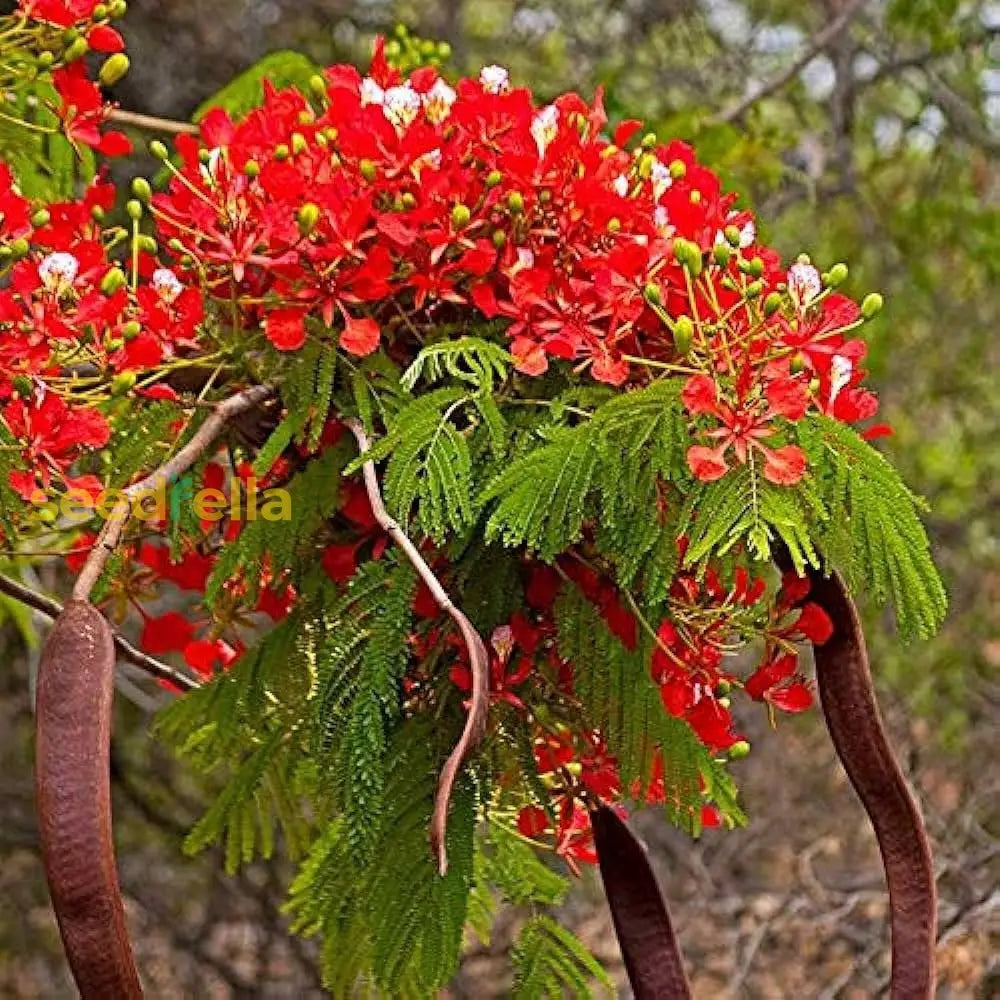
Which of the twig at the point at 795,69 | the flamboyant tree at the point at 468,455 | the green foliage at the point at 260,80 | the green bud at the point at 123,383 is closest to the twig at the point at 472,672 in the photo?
the flamboyant tree at the point at 468,455

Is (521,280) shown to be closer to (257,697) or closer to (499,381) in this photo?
(499,381)

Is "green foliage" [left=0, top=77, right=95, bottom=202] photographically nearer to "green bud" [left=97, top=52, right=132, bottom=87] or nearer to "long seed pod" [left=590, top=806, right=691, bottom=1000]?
"green bud" [left=97, top=52, right=132, bottom=87]

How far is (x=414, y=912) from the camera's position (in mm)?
767

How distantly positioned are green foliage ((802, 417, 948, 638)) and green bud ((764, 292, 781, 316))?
50 millimetres

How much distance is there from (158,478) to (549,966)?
1.49 feet

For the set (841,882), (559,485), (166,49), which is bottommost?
(841,882)

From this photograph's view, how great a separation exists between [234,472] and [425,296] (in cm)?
15

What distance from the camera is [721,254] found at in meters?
0.77

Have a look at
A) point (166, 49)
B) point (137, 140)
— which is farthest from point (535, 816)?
point (166, 49)

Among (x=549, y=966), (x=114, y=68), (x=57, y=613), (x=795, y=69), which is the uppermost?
(x=795, y=69)

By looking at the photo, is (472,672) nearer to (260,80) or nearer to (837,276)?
(837,276)

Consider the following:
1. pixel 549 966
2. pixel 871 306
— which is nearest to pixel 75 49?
pixel 871 306

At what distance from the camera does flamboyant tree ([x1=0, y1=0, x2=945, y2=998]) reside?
0.74m

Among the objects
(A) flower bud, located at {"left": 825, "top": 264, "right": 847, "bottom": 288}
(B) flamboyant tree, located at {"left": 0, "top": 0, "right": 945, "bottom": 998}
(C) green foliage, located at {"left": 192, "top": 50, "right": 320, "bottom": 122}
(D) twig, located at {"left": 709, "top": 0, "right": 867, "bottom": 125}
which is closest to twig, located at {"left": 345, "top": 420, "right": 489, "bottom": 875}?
(B) flamboyant tree, located at {"left": 0, "top": 0, "right": 945, "bottom": 998}
